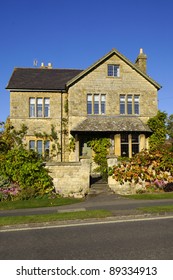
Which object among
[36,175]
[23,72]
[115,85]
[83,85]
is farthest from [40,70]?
[36,175]

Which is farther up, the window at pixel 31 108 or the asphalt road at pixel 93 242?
the window at pixel 31 108

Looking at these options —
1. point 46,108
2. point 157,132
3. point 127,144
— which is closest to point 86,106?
point 46,108

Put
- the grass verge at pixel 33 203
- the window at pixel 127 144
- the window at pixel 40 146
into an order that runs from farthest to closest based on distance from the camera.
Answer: the window at pixel 40 146 → the window at pixel 127 144 → the grass verge at pixel 33 203

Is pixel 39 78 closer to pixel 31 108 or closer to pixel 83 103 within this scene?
pixel 31 108

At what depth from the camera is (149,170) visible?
1962cm

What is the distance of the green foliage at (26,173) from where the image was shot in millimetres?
17438

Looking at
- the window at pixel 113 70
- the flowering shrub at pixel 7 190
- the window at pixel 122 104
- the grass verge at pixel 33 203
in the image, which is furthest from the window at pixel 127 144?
the flowering shrub at pixel 7 190

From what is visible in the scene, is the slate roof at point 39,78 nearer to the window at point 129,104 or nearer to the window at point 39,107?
the window at point 39,107

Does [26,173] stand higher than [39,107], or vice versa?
[39,107]

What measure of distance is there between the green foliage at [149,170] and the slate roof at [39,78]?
11360mm

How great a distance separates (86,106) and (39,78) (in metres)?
6.29

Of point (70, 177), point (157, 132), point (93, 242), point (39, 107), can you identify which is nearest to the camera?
point (93, 242)

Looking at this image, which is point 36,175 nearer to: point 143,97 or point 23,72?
point 143,97
